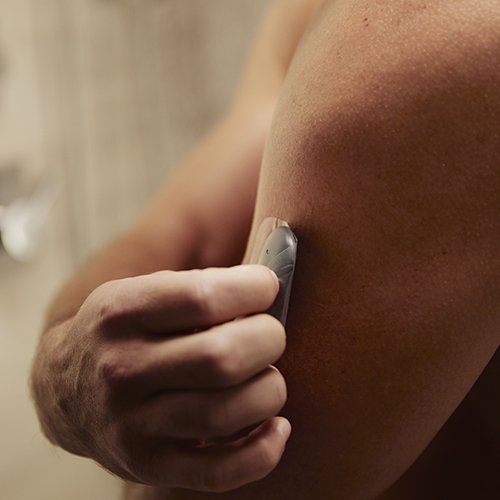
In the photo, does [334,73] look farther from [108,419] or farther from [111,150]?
[111,150]

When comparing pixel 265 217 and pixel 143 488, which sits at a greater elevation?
pixel 265 217

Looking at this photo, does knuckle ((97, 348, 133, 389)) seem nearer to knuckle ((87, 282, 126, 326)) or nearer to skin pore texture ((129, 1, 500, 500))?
knuckle ((87, 282, 126, 326))

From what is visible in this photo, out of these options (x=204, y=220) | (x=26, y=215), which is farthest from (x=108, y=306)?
(x=26, y=215)

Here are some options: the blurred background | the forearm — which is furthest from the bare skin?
the blurred background

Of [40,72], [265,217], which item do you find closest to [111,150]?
[40,72]

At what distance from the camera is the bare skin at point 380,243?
312mm

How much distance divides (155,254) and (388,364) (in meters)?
0.44

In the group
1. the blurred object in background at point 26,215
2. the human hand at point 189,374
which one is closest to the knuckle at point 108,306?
the human hand at point 189,374

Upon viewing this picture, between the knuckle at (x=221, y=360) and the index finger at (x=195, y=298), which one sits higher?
the index finger at (x=195, y=298)

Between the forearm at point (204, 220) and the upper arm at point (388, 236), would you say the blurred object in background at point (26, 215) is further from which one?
the upper arm at point (388, 236)

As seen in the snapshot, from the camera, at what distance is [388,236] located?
13.1 inches

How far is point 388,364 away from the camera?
339mm

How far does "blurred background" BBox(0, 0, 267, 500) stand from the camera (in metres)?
1.30

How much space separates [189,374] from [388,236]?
0.18 m
